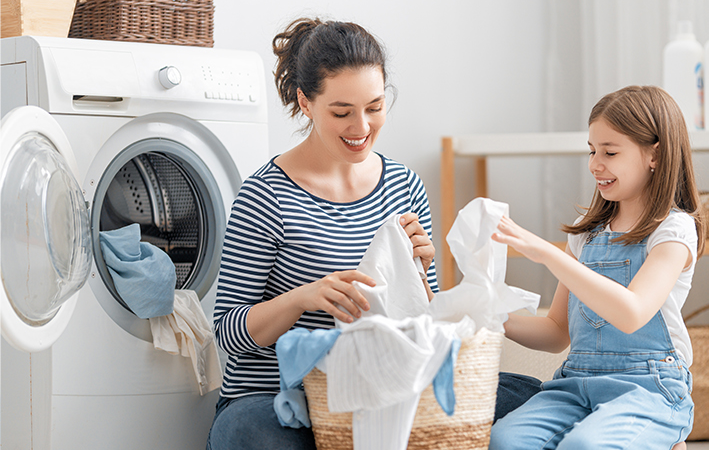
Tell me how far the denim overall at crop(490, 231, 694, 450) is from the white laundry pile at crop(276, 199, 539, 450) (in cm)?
17

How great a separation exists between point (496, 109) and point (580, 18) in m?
0.43

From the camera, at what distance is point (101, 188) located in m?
1.42

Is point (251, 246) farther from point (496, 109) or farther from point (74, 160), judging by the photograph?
point (496, 109)

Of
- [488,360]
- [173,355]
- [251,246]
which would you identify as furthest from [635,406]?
[173,355]

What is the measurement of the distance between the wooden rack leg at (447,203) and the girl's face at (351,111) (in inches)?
34.9

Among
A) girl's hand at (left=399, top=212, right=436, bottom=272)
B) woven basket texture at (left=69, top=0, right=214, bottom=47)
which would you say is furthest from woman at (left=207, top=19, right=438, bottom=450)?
woven basket texture at (left=69, top=0, right=214, bottom=47)

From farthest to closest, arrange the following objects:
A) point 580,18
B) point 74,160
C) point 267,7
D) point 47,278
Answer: point 580,18 → point 267,7 → point 74,160 → point 47,278

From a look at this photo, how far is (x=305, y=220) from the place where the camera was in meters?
1.30

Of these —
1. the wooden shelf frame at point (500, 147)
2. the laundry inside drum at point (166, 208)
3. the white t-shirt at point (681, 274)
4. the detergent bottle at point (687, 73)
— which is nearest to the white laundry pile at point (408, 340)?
the white t-shirt at point (681, 274)

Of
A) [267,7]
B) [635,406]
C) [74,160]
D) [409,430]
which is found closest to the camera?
[409,430]

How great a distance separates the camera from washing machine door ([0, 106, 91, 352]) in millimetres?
1072

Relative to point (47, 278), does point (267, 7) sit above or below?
above

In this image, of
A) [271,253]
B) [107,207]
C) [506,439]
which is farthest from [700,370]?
[107,207]

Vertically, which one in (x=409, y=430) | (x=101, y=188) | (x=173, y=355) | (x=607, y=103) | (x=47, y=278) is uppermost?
(x=607, y=103)
